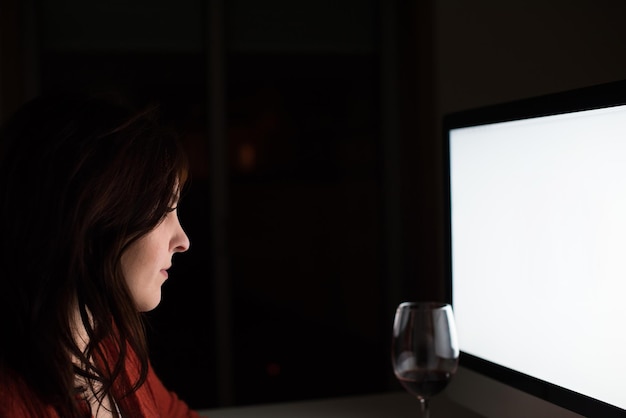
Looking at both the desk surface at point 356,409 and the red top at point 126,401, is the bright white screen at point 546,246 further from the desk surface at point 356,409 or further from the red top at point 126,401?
the red top at point 126,401

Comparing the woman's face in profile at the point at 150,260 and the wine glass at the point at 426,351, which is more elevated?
the woman's face in profile at the point at 150,260

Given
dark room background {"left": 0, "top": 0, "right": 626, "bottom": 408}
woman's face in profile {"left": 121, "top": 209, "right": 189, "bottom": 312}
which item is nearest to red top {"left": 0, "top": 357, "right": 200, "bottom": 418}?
woman's face in profile {"left": 121, "top": 209, "right": 189, "bottom": 312}

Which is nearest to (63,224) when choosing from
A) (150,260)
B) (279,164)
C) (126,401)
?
(150,260)

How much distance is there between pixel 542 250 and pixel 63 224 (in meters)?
0.58

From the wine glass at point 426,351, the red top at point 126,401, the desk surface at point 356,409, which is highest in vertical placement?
the wine glass at point 426,351

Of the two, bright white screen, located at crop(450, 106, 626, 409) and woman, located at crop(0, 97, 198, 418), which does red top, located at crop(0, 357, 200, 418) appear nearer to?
woman, located at crop(0, 97, 198, 418)

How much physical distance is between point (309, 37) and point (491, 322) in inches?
86.6

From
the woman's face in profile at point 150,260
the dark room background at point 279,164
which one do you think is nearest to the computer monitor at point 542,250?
the woman's face in profile at point 150,260

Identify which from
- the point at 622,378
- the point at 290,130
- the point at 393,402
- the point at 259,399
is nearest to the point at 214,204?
the point at 290,130

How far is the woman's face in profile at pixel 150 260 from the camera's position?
96 cm

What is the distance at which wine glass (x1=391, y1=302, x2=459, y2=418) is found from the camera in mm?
901

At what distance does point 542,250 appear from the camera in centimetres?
90

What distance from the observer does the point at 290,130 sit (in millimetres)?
3057

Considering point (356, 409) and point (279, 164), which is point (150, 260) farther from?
point (279, 164)
